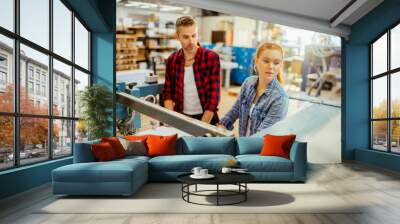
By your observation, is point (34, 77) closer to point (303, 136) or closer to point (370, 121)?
point (303, 136)

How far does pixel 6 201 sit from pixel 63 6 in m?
4.07

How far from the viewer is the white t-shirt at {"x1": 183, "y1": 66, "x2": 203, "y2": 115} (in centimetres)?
1059

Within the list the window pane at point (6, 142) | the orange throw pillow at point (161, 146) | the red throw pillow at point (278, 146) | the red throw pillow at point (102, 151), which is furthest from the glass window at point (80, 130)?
the red throw pillow at point (278, 146)

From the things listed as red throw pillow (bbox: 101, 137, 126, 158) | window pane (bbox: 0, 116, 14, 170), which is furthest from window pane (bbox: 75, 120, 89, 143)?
window pane (bbox: 0, 116, 14, 170)

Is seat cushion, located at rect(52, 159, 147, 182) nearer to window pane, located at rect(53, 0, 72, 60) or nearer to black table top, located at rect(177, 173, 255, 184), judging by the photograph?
black table top, located at rect(177, 173, 255, 184)

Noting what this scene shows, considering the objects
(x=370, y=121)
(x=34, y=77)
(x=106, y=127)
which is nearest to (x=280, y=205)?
(x=34, y=77)

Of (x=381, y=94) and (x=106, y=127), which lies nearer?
(x=106, y=127)

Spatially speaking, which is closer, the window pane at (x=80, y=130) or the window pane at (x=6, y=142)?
the window pane at (x=6, y=142)

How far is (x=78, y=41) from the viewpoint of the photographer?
923 cm

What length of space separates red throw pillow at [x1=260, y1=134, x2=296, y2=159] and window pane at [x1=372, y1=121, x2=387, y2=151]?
3.45m

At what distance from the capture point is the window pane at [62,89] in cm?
778

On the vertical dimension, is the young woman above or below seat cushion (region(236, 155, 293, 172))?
above

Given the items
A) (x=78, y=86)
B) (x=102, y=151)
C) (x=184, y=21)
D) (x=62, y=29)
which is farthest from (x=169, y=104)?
(x=102, y=151)

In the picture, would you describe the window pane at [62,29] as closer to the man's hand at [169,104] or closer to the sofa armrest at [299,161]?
the man's hand at [169,104]
